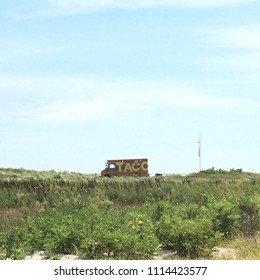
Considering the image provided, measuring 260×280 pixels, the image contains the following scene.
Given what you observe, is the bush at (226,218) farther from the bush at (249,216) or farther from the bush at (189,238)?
the bush at (189,238)

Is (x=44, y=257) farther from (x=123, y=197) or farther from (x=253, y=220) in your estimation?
(x=123, y=197)

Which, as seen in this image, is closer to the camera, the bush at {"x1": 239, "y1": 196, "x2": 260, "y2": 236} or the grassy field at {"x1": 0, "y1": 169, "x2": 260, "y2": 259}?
the grassy field at {"x1": 0, "y1": 169, "x2": 260, "y2": 259}

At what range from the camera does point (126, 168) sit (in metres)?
54.7

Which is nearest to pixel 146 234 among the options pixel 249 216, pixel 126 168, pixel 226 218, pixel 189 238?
pixel 189 238

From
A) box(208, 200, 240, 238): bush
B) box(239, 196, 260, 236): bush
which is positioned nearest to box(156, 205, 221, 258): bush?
box(208, 200, 240, 238): bush

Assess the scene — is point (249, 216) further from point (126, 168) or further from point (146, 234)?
point (126, 168)

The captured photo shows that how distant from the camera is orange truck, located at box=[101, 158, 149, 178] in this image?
54469 millimetres

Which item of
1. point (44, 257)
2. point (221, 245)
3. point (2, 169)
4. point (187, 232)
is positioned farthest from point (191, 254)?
point (2, 169)

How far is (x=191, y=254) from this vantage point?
35.4 feet

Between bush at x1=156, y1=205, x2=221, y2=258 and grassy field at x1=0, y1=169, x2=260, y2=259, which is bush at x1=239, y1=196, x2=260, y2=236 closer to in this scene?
grassy field at x1=0, y1=169, x2=260, y2=259

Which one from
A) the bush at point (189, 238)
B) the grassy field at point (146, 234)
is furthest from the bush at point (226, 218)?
the bush at point (189, 238)

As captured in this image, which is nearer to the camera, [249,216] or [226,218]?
[226,218]

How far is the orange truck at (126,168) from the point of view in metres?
54.5

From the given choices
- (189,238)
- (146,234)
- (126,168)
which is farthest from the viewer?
(126,168)
